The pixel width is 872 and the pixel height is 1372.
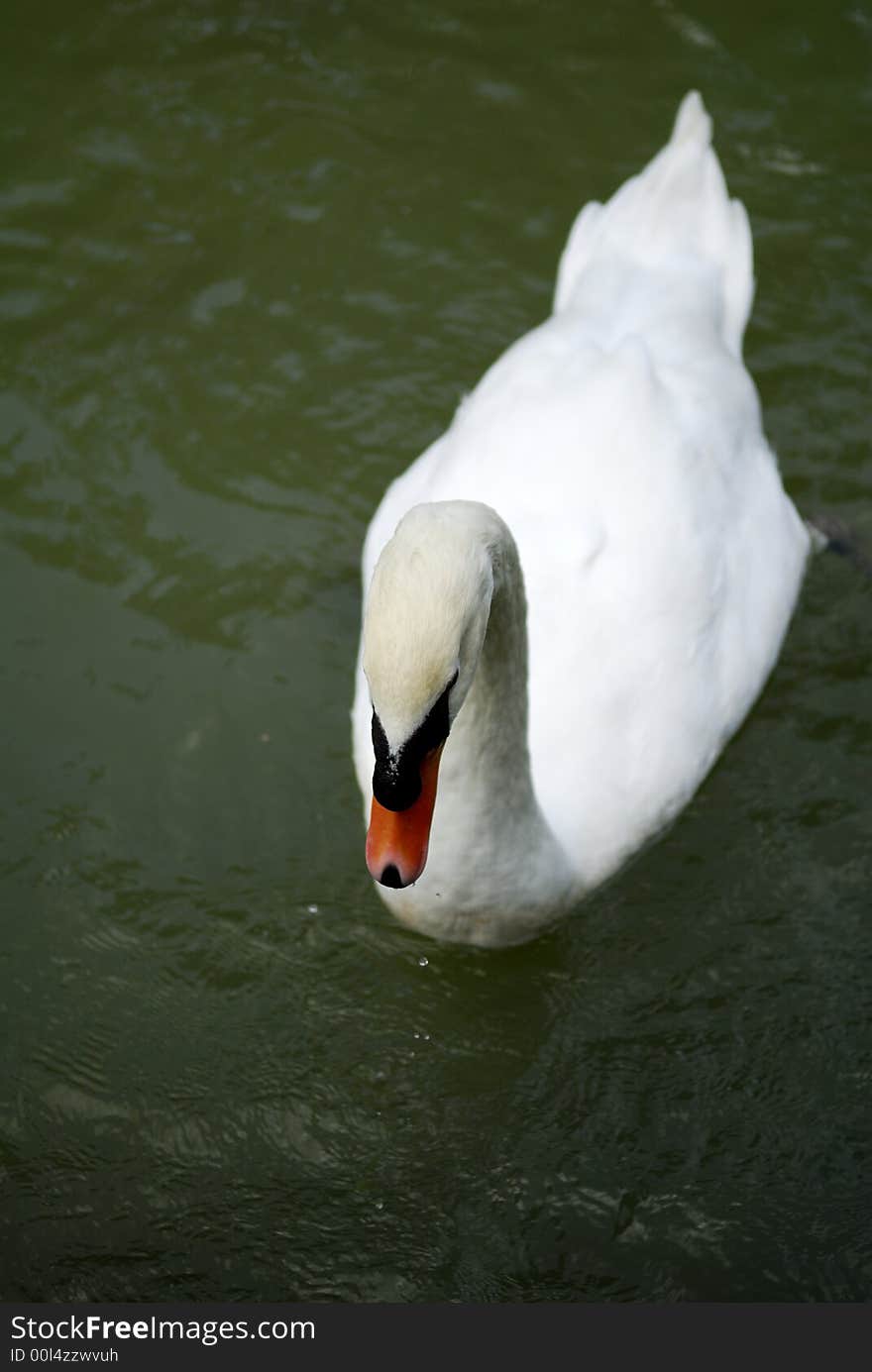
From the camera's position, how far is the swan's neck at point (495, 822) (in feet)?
12.7

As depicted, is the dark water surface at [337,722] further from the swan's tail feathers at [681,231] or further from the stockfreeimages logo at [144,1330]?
the swan's tail feathers at [681,231]

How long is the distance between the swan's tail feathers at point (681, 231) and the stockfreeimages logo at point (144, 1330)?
12.8 feet

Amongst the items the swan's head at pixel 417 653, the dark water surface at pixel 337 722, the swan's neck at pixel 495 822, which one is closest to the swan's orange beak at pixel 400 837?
the swan's head at pixel 417 653

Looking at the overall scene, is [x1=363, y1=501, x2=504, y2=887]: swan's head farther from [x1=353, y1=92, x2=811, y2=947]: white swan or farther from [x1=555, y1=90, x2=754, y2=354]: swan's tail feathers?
[x1=555, y1=90, x2=754, y2=354]: swan's tail feathers

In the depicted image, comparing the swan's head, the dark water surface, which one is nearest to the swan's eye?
the swan's head

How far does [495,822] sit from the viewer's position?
165 inches

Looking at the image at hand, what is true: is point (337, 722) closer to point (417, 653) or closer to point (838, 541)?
point (838, 541)

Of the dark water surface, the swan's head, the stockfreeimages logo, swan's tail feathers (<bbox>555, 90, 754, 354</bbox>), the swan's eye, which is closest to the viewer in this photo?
the swan's head

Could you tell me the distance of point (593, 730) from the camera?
4.65m

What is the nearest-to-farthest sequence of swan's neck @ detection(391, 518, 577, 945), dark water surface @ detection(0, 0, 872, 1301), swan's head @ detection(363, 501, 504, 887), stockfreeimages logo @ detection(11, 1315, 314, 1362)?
swan's head @ detection(363, 501, 504, 887) < swan's neck @ detection(391, 518, 577, 945) < stockfreeimages logo @ detection(11, 1315, 314, 1362) < dark water surface @ detection(0, 0, 872, 1301)

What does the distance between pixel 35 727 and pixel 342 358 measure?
2.33m

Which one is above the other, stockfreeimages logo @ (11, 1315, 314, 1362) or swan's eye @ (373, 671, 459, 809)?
swan's eye @ (373, 671, 459, 809)

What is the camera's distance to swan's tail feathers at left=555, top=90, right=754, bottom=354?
6.01 m

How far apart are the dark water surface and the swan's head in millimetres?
1454
